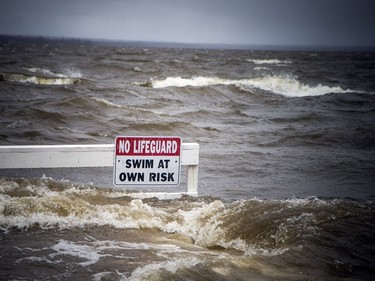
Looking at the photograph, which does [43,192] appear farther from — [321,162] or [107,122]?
[107,122]

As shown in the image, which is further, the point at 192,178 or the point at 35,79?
the point at 35,79

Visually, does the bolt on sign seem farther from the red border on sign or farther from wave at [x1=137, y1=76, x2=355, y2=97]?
wave at [x1=137, y1=76, x2=355, y2=97]

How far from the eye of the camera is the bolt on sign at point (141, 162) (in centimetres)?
609

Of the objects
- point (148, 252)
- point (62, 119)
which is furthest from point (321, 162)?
point (62, 119)

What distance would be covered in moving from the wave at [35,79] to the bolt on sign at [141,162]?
26.1 meters

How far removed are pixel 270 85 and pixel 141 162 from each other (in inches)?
1220

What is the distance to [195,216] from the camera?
245 inches

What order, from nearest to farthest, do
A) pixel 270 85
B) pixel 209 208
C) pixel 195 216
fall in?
1. pixel 195 216
2. pixel 209 208
3. pixel 270 85

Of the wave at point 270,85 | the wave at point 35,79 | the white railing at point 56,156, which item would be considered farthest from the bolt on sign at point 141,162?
the wave at point 35,79

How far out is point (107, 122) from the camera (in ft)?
55.6

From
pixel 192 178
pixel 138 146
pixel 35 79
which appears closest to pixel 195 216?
pixel 192 178

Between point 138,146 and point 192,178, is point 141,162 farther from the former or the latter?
point 192,178

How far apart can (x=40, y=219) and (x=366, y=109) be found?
68.9ft

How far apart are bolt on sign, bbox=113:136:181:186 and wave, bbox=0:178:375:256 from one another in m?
0.43
